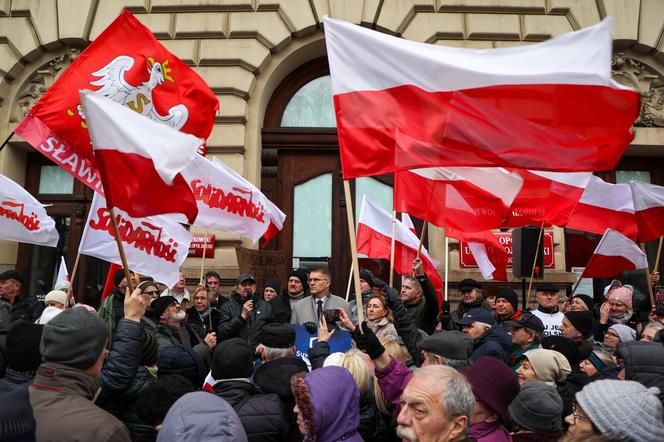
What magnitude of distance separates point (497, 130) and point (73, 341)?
2.70 metres

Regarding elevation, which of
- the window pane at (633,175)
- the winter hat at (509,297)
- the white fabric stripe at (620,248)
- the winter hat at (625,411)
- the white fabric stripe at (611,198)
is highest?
the window pane at (633,175)

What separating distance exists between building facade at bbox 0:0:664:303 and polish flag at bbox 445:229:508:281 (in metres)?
2.12

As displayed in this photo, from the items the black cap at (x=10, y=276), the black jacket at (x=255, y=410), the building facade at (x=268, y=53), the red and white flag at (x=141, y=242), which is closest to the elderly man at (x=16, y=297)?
the black cap at (x=10, y=276)

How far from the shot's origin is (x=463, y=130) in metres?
3.75

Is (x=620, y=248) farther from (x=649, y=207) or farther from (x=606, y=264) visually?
(x=649, y=207)

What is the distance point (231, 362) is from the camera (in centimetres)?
307

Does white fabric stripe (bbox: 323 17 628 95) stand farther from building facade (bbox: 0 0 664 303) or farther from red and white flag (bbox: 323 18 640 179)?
building facade (bbox: 0 0 664 303)

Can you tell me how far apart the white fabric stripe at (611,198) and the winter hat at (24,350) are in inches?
245

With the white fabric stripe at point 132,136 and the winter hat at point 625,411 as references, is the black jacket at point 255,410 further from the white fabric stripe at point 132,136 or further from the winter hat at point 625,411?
the white fabric stripe at point 132,136

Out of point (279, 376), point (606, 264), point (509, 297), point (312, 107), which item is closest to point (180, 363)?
point (279, 376)

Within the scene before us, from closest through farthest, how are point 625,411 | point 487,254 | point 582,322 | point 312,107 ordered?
1. point 625,411
2. point 582,322
3. point 487,254
4. point 312,107

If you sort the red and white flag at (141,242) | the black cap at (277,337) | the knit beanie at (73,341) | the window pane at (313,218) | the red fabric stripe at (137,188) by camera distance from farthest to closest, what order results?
1. the window pane at (313,218)
2. the red and white flag at (141,242)
3. the red fabric stripe at (137,188)
4. the black cap at (277,337)
5. the knit beanie at (73,341)

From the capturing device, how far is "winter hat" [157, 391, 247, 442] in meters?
2.20

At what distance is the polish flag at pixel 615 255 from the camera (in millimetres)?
6953
